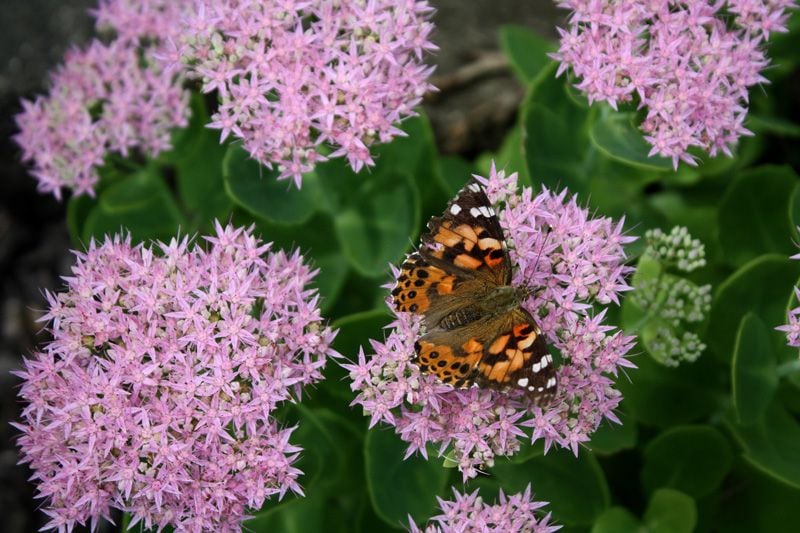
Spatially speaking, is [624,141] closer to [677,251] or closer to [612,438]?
[677,251]

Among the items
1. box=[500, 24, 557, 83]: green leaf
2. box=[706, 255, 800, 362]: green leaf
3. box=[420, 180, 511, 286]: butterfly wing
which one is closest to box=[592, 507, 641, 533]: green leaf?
box=[706, 255, 800, 362]: green leaf

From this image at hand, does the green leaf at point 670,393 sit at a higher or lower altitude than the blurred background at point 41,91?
lower

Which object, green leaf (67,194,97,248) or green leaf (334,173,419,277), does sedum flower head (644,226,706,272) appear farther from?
green leaf (67,194,97,248)

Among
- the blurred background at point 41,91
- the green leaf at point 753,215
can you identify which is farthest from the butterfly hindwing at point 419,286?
the blurred background at point 41,91

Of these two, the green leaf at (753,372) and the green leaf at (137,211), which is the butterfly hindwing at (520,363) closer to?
the green leaf at (753,372)

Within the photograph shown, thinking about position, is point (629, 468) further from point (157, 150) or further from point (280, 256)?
point (157, 150)

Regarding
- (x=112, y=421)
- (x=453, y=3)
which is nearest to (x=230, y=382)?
(x=112, y=421)
